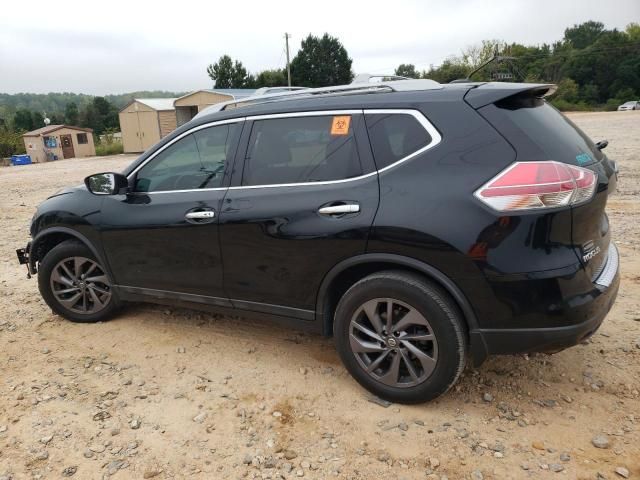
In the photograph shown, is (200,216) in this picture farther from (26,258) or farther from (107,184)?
(26,258)

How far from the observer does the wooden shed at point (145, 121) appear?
2953 cm

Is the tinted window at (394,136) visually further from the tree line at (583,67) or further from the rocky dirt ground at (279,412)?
the tree line at (583,67)

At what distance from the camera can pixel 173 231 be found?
3441mm

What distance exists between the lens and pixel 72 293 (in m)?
4.16

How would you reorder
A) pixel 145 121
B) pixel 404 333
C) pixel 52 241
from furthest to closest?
1. pixel 145 121
2. pixel 52 241
3. pixel 404 333

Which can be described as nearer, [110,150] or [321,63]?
[110,150]

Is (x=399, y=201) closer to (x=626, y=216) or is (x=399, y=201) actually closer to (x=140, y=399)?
(x=140, y=399)

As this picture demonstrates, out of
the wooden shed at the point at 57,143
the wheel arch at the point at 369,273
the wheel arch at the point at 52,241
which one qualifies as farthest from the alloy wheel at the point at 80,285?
the wooden shed at the point at 57,143

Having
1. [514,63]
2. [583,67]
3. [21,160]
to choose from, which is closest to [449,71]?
[514,63]

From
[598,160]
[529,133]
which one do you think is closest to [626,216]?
[598,160]

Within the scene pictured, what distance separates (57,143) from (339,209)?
118ft

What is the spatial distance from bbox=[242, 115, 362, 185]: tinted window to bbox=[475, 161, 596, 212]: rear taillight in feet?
2.53

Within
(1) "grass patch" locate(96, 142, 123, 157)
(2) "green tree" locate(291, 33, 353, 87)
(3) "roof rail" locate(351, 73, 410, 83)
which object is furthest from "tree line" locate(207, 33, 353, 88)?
(3) "roof rail" locate(351, 73, 410, 83)

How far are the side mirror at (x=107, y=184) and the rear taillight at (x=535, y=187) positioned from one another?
2.56 metres
